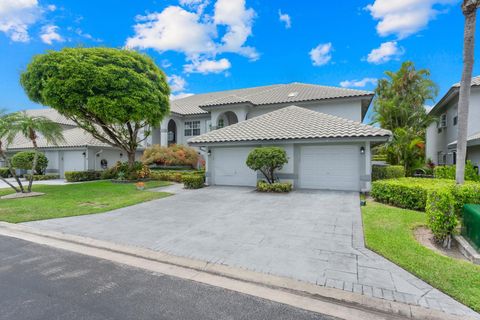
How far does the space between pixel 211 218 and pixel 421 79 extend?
2564 centimetres

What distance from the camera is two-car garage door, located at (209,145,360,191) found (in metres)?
11.6

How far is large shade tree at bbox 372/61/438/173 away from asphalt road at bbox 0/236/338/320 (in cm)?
2017

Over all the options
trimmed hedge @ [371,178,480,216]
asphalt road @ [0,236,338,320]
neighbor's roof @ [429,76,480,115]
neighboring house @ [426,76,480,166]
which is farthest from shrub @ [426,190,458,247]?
neighbor's roof @ [429,76,480,115]

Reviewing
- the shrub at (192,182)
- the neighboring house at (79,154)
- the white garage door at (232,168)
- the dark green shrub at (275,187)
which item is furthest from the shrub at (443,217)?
the neighboring house at (79,154)

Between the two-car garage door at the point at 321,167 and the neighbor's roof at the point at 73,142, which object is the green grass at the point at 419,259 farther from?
the neighbor's roof at the point at 73,142

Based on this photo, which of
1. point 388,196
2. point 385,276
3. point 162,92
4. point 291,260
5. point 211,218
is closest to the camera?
point 385,276

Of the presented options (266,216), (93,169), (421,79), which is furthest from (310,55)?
(93,169)

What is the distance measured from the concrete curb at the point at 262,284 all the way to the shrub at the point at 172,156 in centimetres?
1466

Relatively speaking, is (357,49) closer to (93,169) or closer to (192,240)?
(192,240)

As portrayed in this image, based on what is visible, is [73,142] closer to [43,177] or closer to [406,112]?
[43,177]

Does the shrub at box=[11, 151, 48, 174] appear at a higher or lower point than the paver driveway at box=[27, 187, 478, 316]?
higher

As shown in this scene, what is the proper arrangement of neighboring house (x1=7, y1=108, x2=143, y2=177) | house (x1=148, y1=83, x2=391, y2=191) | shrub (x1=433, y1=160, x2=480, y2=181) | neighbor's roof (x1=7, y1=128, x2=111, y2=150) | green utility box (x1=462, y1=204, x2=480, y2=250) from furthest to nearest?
neighbor's roof (x1=7, y1=128, x2=111, y2=150), neighboring house (x1=7, y1=108, x2=143, y2=177), house (x1=148, y1=83, x2=391, y2=191), shrub (x1=433, y1=160, x2=480, y2=181), green utility box (x1=462, y1=204, x2=480, y2=250)

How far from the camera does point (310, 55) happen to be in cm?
2025

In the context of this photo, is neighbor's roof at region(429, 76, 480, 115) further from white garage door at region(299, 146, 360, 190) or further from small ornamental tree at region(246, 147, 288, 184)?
small ornamental tree at region(246, 147, 288, 184)
